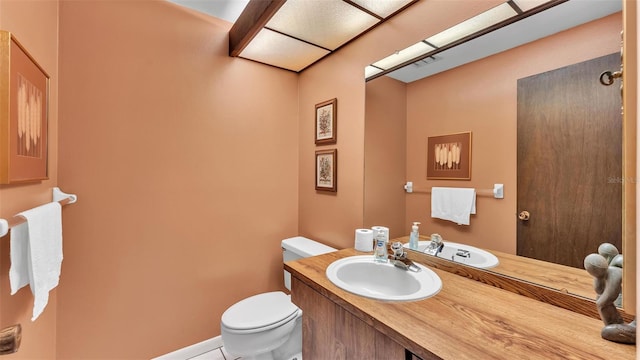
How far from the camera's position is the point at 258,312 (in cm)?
152

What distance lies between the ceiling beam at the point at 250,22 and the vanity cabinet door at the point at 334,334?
4.49 ft

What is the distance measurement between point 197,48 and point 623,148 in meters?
2.11

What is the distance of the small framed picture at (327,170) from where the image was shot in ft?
6.03

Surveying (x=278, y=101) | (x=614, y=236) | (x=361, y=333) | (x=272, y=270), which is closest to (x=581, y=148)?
(x=614, y=236)

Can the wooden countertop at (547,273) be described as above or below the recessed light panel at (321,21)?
below

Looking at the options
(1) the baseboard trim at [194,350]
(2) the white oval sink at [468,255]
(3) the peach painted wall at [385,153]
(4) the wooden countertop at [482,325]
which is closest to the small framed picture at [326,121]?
(3) the peach painted wall at [385,153]

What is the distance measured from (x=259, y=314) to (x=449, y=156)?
1.34m

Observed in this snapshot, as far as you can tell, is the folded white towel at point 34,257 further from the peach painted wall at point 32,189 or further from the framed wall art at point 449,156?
the framed wall art at point 449,156

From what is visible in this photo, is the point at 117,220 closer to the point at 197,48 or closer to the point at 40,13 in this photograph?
the point at 40,13

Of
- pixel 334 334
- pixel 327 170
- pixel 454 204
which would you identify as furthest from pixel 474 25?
pixel 334 334

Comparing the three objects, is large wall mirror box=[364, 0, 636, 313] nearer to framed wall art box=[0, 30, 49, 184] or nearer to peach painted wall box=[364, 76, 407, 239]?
peach painted wall box=[364, 76, 407, 239]

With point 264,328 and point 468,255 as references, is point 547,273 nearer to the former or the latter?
point 468,255

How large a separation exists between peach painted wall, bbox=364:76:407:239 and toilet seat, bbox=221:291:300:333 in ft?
2.34

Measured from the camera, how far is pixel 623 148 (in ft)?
2.36
